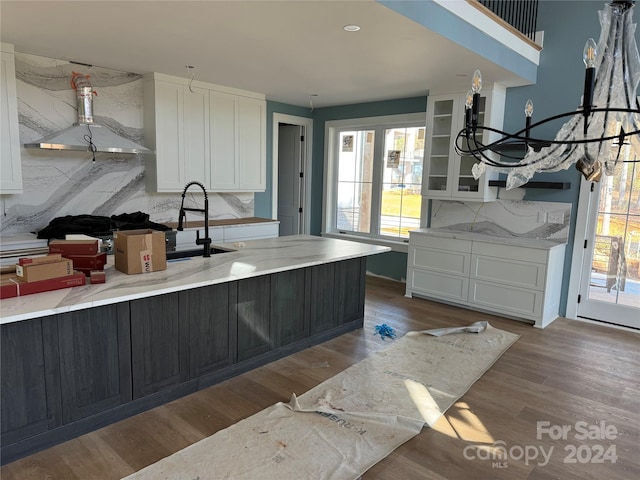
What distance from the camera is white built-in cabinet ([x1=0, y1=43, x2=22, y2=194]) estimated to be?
11.8 feet

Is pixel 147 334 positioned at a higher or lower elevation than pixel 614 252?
lower

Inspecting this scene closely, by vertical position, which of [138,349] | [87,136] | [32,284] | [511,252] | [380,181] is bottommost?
[138,349]

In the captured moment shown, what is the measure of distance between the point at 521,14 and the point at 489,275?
2.79 meters

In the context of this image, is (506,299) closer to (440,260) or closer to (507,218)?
(440,260)

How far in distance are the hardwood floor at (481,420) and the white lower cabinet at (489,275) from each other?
54 cm

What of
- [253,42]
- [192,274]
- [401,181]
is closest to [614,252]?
[401,181]

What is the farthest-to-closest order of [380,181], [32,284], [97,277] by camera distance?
1. [380,181]
2. [97,277]
3. [32,284]

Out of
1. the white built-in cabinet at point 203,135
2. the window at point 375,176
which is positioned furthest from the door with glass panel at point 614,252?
the white built-in cabinet at point 203,135

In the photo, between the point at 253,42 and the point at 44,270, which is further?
the point at 253,42

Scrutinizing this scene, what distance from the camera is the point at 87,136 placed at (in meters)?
4.08

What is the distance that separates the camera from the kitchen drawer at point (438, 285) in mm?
4910

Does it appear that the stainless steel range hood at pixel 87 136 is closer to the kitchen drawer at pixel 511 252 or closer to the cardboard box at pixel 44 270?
the cardboard box at pixel 44 270

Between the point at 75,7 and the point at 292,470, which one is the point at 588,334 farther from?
the point at 75,7

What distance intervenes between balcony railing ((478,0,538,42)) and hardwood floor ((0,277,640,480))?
3223 millimetres
